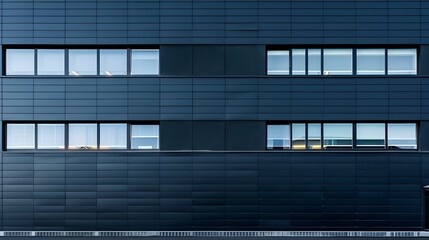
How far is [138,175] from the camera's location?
10.5 m

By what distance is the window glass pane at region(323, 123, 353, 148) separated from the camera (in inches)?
419

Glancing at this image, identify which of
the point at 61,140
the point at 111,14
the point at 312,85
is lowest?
the point at 61,140

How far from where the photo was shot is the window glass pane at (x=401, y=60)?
35.0 ft

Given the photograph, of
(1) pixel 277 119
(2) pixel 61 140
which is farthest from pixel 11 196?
(1) pixel 277 119

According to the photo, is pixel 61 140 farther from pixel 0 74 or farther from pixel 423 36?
pixel 423 36

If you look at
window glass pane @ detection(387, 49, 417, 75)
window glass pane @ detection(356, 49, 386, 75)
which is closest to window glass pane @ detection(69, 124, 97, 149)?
window glass pane @ detection(356, 49, 386, 75)

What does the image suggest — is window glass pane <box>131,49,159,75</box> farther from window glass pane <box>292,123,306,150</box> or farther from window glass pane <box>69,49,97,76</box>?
window glass pane <box>292,123,306,150</box>

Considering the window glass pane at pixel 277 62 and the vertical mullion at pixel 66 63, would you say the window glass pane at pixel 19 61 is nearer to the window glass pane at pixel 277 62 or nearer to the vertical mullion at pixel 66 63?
the vertical mullion at pixel 66 63

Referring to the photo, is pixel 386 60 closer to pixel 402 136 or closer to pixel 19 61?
pixel 402 136

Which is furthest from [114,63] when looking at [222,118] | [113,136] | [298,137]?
[298,137]

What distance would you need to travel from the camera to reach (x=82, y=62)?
1086cm

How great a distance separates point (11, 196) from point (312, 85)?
11.9m

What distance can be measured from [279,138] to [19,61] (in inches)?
409

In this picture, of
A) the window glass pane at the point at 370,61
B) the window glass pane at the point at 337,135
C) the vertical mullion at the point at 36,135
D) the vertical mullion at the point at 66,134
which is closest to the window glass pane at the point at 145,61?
the vertical mullion at the point at 66,134
